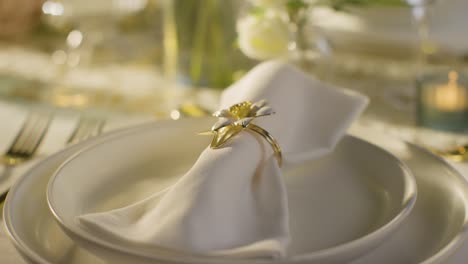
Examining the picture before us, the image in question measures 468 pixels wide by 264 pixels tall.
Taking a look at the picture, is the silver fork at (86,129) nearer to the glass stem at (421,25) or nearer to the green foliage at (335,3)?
the green foliage at (335,3)

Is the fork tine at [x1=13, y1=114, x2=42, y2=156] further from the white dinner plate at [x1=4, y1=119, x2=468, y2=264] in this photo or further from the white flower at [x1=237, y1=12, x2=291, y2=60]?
the white flower at [x1=237, y1=12, x2=291, y2=60]

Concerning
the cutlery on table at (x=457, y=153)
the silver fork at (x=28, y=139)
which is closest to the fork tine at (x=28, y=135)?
the silver fork at (x=28, y=139)

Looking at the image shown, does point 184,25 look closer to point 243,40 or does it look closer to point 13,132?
point 243,40

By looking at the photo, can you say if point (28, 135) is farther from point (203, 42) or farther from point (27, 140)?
point (203, 42)

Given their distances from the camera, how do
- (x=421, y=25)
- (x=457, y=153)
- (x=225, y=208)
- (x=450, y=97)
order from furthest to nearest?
(x=421, y=25), (x=450, y=97), (x=457, y=153), (x=225, y=208)

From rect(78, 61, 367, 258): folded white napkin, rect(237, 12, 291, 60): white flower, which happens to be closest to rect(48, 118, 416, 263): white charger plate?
rect(78, 61, 367, 258): folded white napkin

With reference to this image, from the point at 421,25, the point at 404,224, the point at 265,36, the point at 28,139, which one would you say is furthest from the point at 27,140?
the point at 421,25
